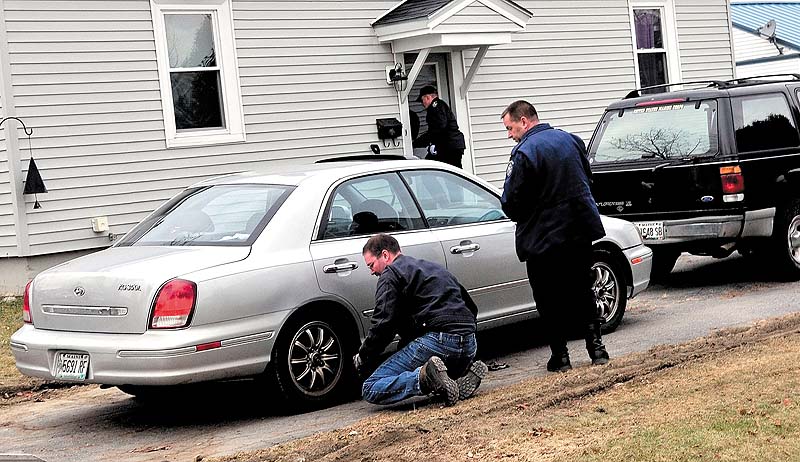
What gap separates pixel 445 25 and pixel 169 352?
32.3 feet

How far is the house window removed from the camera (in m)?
19.9

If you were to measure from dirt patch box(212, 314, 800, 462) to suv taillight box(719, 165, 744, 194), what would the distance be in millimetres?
3141

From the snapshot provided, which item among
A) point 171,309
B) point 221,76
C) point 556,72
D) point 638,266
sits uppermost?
point 221,76

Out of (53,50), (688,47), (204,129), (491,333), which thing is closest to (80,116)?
(53,50)

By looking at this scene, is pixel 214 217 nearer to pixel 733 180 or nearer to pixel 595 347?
pixel 595 347

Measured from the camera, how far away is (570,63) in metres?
18.7

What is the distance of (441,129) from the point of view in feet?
49.7

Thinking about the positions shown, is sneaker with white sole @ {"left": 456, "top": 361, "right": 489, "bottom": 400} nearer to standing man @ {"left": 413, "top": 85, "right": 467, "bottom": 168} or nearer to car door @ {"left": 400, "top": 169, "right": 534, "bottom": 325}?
car door @ {"left": 400, "top": 169, "right": 534, "bottom": 325}

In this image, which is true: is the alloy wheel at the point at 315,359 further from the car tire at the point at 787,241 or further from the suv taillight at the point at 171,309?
the car tire at the point at 787,241

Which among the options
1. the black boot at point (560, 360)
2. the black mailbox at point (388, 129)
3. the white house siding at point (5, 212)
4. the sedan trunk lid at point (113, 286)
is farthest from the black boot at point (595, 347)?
the black mailbox at point (388, 129)

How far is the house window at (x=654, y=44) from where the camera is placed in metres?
19.9

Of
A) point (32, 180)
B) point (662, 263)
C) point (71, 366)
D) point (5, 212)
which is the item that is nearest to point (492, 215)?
point (71, 366)

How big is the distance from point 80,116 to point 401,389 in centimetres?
765

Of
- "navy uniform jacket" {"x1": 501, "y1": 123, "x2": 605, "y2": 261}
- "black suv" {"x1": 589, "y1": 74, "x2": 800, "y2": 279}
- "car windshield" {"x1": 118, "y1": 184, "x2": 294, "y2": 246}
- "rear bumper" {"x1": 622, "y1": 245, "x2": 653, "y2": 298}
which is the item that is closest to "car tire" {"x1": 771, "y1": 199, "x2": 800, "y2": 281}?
"black suv" {"x1": 589, "y1": 74, "x2": 800, "y2": 279}
